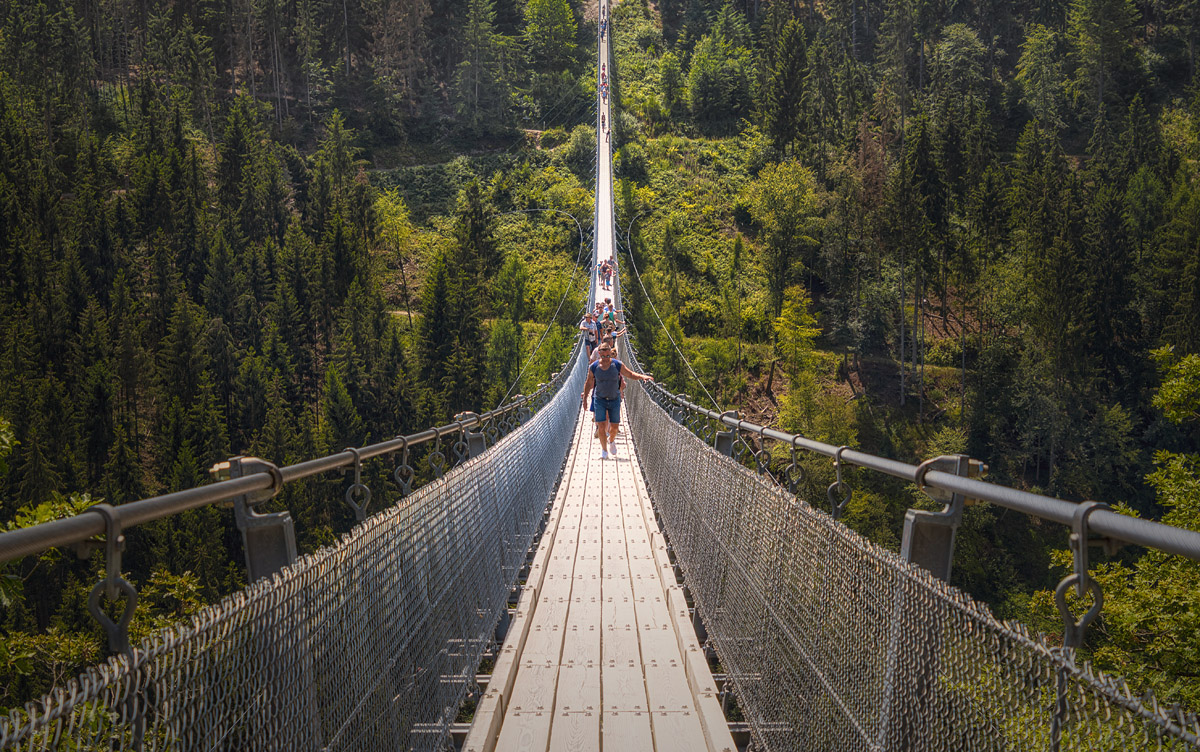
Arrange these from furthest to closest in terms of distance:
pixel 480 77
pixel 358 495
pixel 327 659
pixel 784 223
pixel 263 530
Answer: pixel 480 77 → pixel 784 223 → pixel 358 495 → pixel 327 659 → pixel 263 530

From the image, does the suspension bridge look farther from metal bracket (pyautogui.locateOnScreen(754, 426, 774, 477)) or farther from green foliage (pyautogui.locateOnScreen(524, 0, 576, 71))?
green foliage (pyautogui.locateOnScreen(524, 0, 576, 71))

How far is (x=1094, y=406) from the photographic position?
3066cm

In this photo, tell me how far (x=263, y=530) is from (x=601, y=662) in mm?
2367

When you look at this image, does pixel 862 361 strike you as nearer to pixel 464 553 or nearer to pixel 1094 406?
pixel 1094 406

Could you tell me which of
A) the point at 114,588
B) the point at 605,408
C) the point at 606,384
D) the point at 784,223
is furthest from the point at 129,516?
the point at 784,223

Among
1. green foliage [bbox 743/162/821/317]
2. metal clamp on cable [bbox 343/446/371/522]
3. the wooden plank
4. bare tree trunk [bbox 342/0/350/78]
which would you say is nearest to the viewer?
metal clamp on cable [bbox 343/446/371/522]

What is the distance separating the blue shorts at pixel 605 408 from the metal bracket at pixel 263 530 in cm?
705

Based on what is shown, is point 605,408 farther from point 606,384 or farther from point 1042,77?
point 1042,77

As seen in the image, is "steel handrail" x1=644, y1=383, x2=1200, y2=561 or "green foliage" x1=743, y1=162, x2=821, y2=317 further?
"green foliage" x1=743, y1=162, x2=821, y2=317

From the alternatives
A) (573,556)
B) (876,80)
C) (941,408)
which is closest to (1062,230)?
(941,408)

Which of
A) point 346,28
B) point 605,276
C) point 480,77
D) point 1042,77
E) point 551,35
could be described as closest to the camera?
point 605,276

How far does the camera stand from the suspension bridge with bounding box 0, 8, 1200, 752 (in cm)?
119

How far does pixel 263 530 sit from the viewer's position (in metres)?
1.77

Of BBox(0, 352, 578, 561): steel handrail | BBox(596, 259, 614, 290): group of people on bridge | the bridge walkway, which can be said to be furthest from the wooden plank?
BBox(596, 259, 614, 290): group of people on bridge
